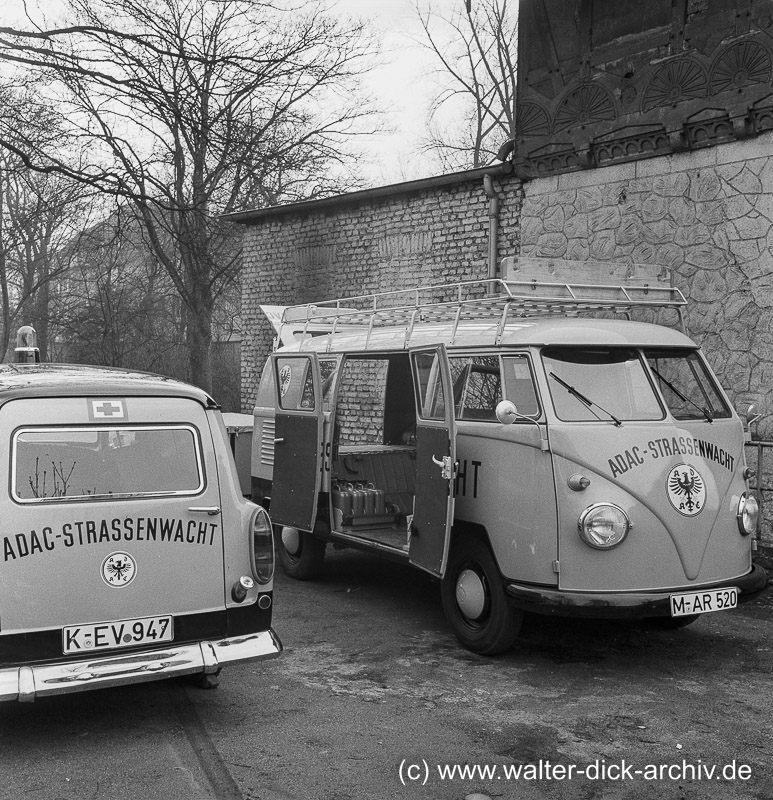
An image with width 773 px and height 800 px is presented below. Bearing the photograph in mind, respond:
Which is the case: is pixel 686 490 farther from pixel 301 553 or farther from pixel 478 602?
pixel 301 553

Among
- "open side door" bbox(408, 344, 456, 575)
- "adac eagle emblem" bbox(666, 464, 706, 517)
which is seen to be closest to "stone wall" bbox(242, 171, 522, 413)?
"open side door" bbox(408, 344, 456, 575)

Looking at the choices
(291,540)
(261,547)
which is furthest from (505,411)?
(291,540)

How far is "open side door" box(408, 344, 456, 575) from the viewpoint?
20.3 ft

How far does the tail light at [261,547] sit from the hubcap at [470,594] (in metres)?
1.67

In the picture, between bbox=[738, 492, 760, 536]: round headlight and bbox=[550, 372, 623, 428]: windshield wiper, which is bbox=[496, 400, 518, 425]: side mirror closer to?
bbox=[550, 372, 623, 428]: windshield wiper

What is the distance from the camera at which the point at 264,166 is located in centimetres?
1444

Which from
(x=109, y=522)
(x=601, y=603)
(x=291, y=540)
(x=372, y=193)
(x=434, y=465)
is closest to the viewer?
(x=109, y=522)

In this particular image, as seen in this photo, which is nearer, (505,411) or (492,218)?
(505,411)

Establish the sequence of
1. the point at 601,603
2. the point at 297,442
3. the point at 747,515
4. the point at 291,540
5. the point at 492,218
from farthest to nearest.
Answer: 1. the point at 492,218
2. the point at 291,540
3. the point at 297,442
4. the point at 747,515
5. the point at 601,603

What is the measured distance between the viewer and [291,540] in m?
8.64

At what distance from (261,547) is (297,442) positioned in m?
3.17

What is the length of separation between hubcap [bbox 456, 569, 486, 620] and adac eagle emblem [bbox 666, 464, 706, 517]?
1.36 m

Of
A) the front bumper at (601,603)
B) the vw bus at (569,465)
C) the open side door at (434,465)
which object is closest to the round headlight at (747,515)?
the vw bus at (569,465)

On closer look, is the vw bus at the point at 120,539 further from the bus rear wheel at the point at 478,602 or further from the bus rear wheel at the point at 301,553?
the bus rear wheel at the point at 301,553
